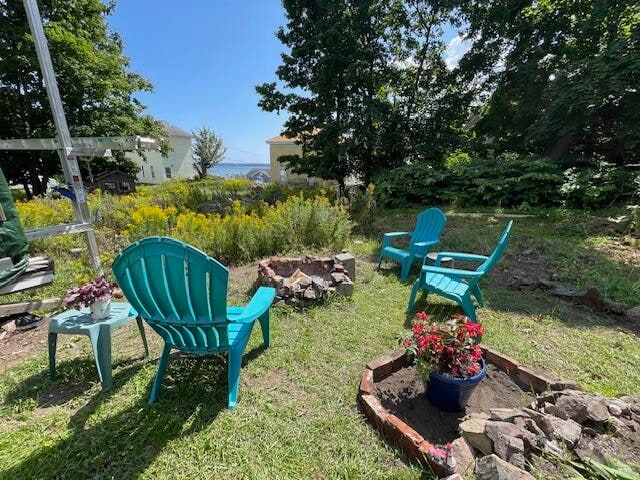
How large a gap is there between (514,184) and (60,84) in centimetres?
1515

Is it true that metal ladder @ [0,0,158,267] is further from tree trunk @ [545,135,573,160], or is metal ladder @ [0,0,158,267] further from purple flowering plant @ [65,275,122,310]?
tree trunk @ [545,135,573,160]

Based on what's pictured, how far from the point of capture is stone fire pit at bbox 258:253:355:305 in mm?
3096

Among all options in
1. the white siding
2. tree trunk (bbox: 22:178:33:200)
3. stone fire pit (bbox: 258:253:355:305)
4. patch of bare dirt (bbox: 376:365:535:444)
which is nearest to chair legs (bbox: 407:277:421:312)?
stone fire pit (bbox: 258:253:355:305)

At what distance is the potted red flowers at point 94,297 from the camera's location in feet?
6.34

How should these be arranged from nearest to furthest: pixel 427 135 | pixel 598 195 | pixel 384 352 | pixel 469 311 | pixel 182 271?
1. pixel 182 271
2. pixel 384 352
3. pixel 469 311
4. pixel 598 195
5. pixel 427 135

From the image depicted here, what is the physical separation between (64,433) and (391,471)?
5.88ft

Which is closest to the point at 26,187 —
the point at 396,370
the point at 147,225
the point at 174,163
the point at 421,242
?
the point at 147,225

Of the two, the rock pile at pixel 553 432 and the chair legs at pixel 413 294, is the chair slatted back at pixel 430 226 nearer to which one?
the chair legs at pixel 413 294

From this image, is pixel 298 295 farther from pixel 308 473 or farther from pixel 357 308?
pixel 308 473

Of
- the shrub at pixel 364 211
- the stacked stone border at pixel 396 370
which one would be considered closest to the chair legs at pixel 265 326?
the stacked stone border at pixel 396 370

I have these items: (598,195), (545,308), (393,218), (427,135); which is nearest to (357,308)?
(545,308)

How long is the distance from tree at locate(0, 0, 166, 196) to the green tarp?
1083 centimetres

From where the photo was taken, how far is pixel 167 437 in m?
1.61

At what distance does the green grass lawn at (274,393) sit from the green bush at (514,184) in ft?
14.3
